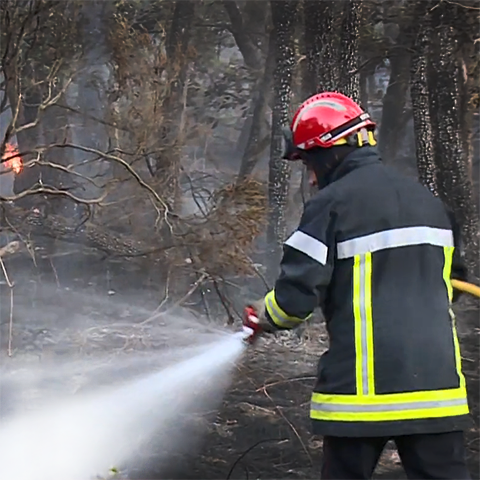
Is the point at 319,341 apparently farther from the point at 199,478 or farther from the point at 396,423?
the point at 396,423

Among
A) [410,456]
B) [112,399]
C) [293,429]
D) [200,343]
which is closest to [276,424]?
[293,429]

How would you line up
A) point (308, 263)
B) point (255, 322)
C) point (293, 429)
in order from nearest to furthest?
point (308, 263) < point (255, 322) < point (293, 429)

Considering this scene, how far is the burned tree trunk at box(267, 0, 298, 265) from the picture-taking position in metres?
7.51

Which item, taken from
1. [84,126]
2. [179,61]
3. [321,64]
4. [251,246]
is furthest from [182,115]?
[251,246]

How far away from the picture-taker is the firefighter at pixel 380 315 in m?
2.17

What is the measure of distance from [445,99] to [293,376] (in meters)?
3.49

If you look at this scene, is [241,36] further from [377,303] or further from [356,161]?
[377,303]

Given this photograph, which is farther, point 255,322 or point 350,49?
point 350,49

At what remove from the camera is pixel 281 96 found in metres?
7.77

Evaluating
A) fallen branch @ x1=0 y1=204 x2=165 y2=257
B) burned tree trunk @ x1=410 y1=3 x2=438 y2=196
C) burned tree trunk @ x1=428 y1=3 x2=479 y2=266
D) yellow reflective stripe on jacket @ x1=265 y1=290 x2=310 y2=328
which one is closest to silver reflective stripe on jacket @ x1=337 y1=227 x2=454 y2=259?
yellow reflective stripe on jacket @ x1=265 y1=290 x2=310 y2=328

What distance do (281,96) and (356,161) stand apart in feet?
18.4

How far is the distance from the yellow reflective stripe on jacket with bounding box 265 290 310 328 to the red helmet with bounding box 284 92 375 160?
494 mm

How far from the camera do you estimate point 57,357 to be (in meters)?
6.14

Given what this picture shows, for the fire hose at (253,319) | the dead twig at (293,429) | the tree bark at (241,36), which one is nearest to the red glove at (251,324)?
the fire hose at (253,319)
